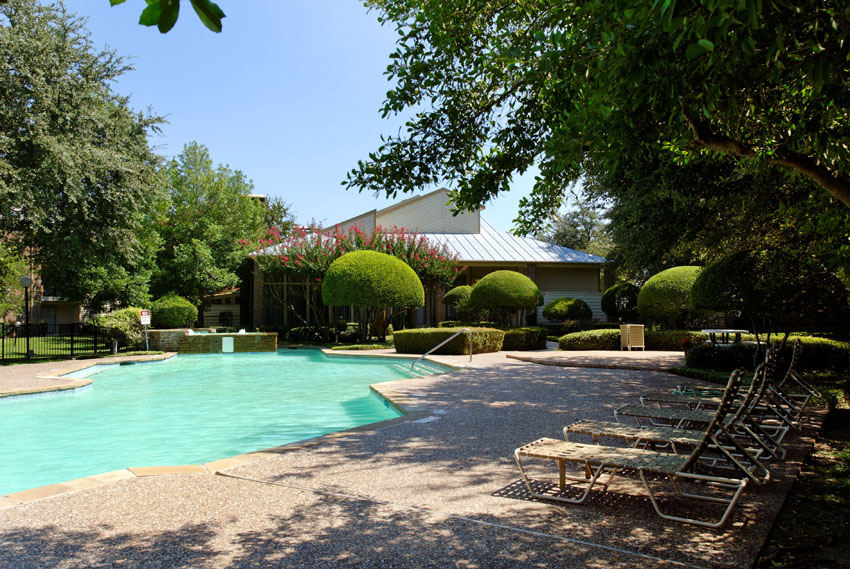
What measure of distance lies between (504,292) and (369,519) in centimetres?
1802

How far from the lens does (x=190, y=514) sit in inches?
163

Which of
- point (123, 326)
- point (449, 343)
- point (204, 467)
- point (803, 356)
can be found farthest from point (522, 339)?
point (204, 467)

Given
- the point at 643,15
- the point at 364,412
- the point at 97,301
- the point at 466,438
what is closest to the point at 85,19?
the point at 97,301

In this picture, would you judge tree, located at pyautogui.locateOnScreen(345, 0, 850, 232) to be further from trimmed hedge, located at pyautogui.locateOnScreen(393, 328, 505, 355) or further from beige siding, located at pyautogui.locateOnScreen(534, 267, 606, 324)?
beige siding, located at pyautogui.locateOnScreen(534, 267, 606, 324)

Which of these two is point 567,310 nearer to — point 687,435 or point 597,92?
point 687,435

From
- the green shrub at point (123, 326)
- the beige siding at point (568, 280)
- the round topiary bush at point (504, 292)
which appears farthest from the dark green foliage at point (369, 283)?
the beige siding at point (568, 280)

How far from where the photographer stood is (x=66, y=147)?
50.9ft

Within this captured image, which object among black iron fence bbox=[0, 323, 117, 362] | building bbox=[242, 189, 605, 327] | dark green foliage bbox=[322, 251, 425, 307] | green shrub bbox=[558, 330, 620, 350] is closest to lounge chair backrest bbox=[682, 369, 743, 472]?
green shrub bbox=[558, 330, 620, 350]

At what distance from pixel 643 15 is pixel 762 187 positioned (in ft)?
25.6

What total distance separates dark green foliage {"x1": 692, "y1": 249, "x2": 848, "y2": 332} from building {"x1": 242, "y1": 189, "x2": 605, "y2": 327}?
16.0 meters

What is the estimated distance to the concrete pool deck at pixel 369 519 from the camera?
3.36 m

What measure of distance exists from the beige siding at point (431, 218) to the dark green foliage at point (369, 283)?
10.6 meters

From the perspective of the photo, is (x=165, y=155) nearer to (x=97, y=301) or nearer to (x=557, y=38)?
(x=97, y=301)

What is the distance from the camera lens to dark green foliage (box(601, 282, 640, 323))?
81.9 feet
